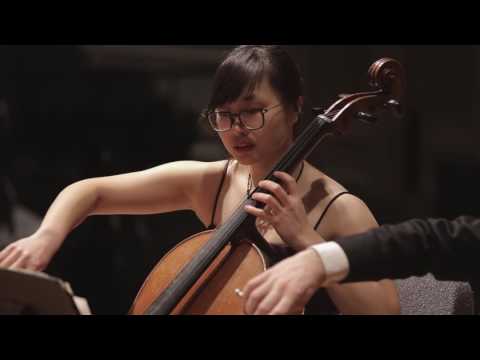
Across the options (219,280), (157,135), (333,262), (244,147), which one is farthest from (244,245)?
(157,135)

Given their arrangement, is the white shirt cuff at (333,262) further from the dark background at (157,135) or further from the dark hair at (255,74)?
the dark background at (157,135)

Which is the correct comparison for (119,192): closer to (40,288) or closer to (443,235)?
(40,288)

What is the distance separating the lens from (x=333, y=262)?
1.10 m

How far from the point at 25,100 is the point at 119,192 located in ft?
3.00

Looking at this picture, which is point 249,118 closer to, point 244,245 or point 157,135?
point 244,245

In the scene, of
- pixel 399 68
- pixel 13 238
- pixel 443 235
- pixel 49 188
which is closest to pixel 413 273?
pixel 443 235

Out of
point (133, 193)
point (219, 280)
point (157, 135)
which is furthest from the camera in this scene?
point (157, 135)

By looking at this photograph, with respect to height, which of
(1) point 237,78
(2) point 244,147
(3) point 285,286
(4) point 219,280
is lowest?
(4) point 219,280

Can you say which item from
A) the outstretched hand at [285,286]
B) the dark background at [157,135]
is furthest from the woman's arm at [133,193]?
the outstretched hand at [285,286]

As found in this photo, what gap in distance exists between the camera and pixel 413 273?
1.15m

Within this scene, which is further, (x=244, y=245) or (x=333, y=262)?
(x=244, y=245)

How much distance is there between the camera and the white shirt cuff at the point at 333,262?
110 centimetres

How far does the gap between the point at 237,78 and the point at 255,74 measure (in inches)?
1.6

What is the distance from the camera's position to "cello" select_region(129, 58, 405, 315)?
1.38 meters
